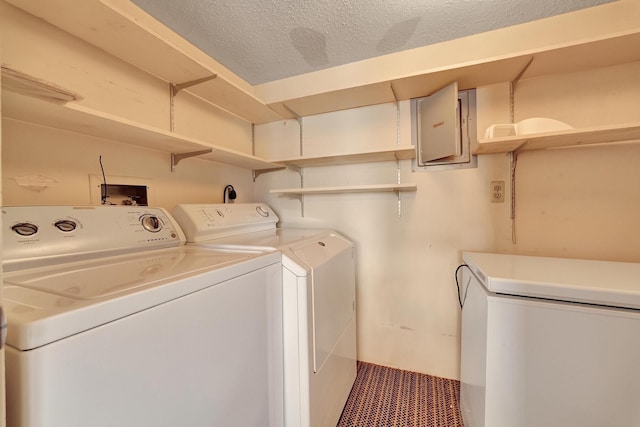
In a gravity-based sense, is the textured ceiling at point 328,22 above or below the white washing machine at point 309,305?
above

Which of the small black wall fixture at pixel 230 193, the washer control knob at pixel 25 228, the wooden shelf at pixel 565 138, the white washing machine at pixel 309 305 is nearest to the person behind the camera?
the washer control knob at pixel 25 228

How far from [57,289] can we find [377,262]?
170cm

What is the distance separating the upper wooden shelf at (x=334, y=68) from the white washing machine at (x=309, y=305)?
754 mm

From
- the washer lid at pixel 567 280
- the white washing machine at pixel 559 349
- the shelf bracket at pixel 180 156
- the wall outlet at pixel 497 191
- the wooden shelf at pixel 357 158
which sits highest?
the wooden shelf at pixel 357 158

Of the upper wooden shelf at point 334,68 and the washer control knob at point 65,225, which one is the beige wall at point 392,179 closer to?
the upper wooden shelf at point 334,68

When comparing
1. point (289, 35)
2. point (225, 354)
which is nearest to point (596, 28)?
point (289, 35)

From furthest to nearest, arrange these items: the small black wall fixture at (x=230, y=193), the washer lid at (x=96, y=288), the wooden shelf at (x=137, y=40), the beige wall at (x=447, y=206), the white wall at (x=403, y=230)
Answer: the small black wall fixture at (x=230, y=193), the white wall at (x=403, y=230), the beige wall at (x=447, y=206), the wooden shelf at (x=137, y=40), the washer lid at (x=96, y=288)

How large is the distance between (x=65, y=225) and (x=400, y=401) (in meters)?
1.95

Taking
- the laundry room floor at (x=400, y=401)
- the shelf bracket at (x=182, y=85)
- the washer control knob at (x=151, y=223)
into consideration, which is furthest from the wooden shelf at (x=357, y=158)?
the laundry room floor at (x=400, y=401)

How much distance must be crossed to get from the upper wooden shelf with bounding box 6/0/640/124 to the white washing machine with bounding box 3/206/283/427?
0.75 m

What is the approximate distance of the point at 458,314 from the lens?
1.72 meters

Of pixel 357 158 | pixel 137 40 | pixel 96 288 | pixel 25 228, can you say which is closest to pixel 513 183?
pixel 357 158

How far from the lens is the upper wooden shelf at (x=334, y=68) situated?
1.03m

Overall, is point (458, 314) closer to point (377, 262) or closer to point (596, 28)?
point (377, 262)
